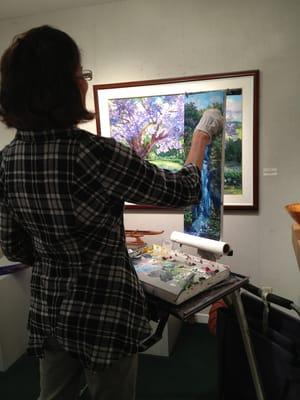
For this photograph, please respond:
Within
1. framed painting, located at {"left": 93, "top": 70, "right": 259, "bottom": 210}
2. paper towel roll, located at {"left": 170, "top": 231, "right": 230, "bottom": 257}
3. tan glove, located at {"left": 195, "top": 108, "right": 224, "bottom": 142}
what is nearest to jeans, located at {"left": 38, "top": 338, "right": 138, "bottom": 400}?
paper towel roll, located at {"left": 170, "top": 231, "right": 230, "bottom": 257}

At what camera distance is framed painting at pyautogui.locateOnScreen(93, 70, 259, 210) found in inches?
83.9

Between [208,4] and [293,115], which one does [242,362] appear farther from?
[208,4]

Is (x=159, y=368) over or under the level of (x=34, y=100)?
under

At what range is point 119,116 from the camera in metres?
2.38

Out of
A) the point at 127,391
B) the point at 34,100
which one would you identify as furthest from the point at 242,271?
the point at 34,100

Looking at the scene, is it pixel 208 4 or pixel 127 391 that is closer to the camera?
pixel 127 391

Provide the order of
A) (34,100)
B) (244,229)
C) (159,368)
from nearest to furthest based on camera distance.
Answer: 1. (34,100)
2. (159,368)
3. (244,229)

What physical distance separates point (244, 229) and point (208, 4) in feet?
4.84

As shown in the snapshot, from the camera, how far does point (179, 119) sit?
2.26 meters

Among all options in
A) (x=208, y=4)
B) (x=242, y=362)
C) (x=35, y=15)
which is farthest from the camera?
(x=35, y=15)

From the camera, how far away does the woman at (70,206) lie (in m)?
0.73

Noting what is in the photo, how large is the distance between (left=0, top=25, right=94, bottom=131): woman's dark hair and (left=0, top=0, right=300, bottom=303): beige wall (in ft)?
5.32

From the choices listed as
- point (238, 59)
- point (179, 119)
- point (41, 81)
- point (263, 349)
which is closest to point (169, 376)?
point (263, 349)

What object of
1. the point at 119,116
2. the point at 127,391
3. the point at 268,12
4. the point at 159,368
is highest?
the point at 268,12
